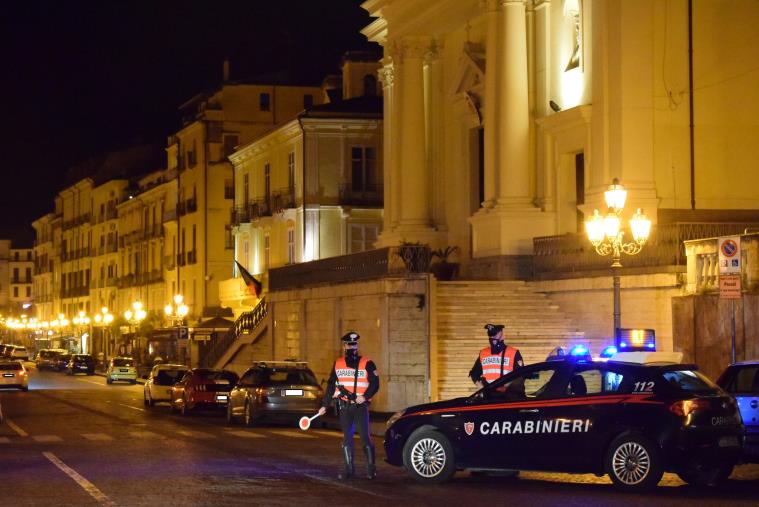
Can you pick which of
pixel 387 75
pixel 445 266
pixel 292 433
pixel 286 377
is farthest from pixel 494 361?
pixel 387 75

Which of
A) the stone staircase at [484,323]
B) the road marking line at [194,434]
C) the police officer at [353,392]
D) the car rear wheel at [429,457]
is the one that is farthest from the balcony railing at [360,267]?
the car rear wheel at [429,457]

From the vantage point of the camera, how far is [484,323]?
124 ft

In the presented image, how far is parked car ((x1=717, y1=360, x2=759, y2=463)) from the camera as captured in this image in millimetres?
19875

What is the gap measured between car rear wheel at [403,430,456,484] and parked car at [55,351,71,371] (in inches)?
2729

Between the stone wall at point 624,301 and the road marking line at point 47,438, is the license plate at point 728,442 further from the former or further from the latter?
the stone wall at point 624,301

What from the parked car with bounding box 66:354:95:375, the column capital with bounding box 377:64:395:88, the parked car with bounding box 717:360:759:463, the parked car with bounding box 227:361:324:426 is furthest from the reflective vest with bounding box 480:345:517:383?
the parked car with bounding box 66:354:95:375

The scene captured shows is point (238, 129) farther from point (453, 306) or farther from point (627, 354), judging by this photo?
point (627, 354)

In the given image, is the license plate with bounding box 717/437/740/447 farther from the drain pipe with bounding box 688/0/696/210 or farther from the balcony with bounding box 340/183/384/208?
the balcony with bounding box 340/183/384/208

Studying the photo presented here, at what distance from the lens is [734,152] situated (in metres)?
39.9

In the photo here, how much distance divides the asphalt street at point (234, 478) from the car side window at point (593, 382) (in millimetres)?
1211

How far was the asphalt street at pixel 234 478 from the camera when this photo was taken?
16.9m

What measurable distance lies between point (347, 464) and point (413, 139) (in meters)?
33.7

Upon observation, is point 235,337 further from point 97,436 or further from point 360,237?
point 97,436

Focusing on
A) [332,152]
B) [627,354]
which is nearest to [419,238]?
[332,152]
